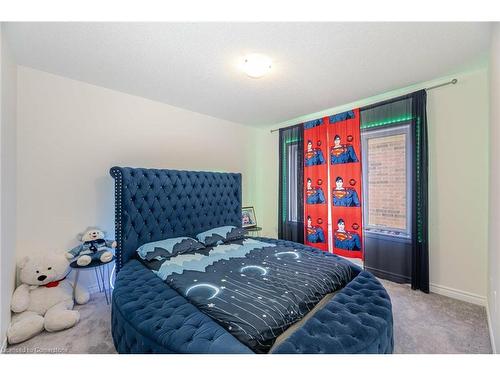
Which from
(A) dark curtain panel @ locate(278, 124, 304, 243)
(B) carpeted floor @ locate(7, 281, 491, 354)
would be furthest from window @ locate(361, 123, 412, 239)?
(A) dark curtain panel @ locate(278, 124, 304, 243)

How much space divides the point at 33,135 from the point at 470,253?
15.3 ft

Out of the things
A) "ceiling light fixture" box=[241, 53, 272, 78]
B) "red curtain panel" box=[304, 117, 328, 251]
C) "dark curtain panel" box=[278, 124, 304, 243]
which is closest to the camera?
"ceiling light fixture" box=[241, 53, 272, 78]

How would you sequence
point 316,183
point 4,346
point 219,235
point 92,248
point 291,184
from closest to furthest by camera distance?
point 4,346 < point 92,248 < point 219,235 < point 316,183 < point 291,184

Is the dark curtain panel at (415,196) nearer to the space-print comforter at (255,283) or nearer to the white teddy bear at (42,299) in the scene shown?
the space-print comforter at (255,283)

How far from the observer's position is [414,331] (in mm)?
1769

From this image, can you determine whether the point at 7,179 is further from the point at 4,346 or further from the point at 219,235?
the point at 219,235

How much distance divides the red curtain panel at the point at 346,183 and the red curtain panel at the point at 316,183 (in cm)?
11

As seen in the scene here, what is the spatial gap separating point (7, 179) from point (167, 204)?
1.37m

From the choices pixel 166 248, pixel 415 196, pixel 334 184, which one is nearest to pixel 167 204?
pixel 166 248

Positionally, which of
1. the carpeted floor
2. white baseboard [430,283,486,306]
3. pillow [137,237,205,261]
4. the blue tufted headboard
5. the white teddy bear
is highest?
the blue tufted headboard

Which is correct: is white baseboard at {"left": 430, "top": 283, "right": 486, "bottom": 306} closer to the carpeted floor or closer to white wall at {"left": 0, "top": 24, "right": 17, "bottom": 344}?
the carpeted floor

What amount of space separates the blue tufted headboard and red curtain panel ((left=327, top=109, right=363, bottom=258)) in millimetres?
1548

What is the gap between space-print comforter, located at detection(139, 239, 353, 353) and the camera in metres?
1.18
